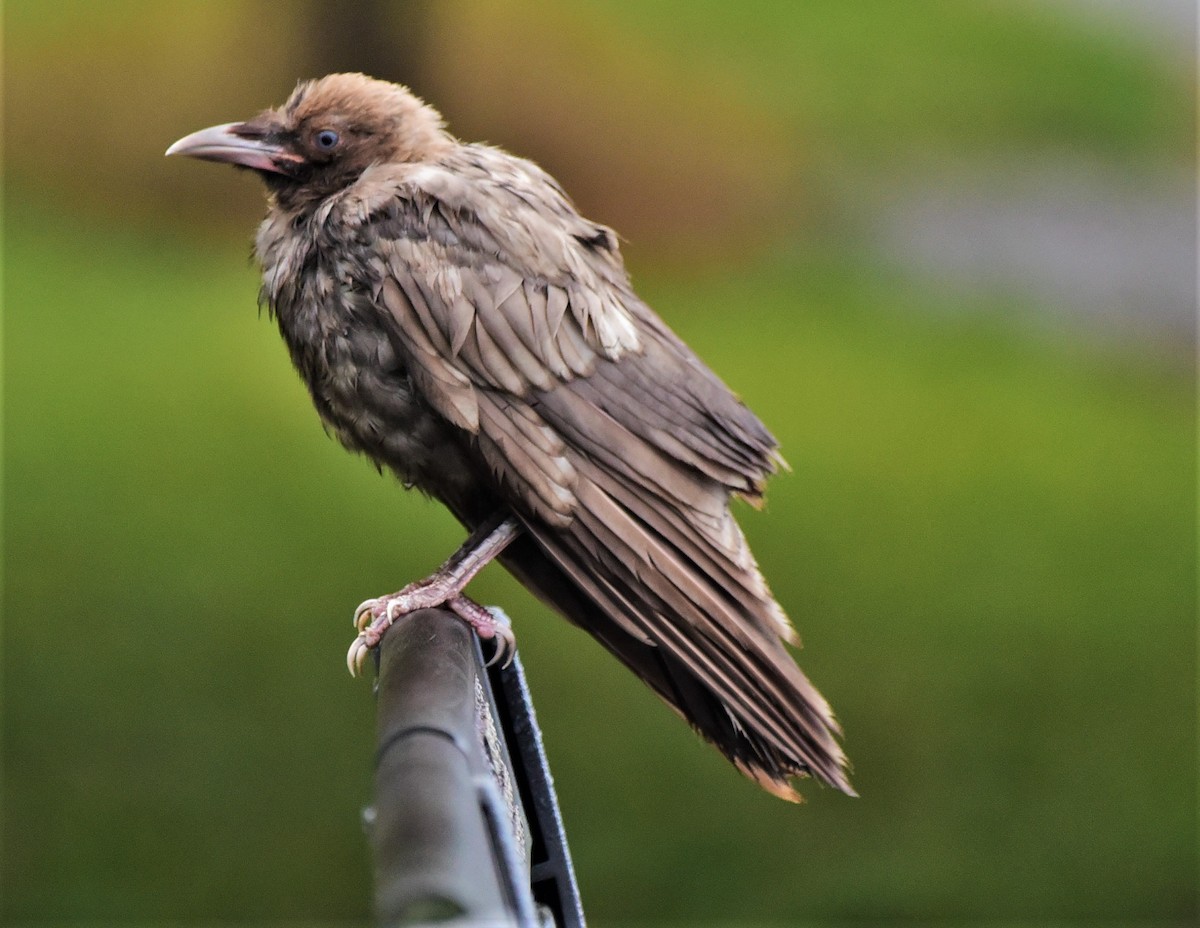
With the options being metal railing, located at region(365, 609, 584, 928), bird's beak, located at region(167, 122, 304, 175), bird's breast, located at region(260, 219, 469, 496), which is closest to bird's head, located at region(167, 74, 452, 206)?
bird's beak, located at region(167, 122, 304, 175)

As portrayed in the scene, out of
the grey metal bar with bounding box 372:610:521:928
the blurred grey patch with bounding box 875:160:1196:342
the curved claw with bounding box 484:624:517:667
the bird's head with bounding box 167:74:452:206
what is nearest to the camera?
the grey metal bar with bounding box 372:610:521:928

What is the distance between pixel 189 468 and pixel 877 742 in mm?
2667

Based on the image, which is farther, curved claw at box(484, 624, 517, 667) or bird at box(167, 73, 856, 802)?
bird at box(167, 73, 856, 802)

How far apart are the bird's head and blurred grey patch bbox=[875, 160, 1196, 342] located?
3.34m

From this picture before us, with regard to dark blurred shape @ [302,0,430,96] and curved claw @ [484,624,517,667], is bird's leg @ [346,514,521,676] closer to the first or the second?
curved claw @ [484,624,517,667]

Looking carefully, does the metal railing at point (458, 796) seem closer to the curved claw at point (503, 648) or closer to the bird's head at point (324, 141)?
the curved claw at point (503, 648)

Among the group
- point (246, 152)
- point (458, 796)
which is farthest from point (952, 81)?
point (458, 796)

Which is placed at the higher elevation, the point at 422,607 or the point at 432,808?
the point at 432,808

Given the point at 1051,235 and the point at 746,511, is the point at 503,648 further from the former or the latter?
the point at 1051,235

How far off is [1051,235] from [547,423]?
4.05 meters

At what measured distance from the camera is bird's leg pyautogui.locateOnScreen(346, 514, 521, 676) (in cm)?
286

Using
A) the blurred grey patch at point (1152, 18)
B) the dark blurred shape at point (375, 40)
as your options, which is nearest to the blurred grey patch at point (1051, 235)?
the blurred grey patch at point (1152, 18)

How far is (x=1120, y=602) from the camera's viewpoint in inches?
227

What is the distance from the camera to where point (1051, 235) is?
6.37 m
